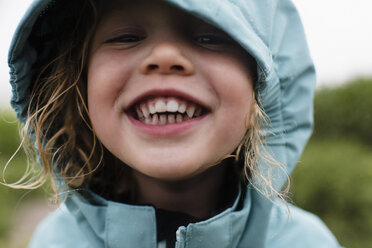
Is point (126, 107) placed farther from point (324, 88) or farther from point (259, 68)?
point (324, 88)

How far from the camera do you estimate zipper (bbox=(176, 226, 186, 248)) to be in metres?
1.18

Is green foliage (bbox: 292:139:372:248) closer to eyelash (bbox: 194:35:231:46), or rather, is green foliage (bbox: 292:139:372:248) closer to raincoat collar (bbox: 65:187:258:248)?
raincoat collar (bbox: 65:187:258:248)

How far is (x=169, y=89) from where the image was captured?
1.13 m

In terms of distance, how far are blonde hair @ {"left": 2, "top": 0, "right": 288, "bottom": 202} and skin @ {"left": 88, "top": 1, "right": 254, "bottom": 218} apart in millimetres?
110

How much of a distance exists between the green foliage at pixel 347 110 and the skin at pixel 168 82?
2.66m

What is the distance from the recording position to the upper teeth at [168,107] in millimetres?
1148

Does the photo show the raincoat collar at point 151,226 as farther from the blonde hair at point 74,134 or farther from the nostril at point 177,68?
the nostril at point 177,68

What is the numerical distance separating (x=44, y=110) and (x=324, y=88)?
2.88m

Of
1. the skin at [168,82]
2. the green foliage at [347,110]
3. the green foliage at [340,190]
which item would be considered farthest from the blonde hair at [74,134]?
the green foliage at [347,110]

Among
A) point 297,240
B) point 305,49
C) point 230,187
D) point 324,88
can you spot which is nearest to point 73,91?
point 230,187

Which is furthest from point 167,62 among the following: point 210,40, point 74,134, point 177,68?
point 74,134

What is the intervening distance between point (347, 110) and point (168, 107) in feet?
9.56

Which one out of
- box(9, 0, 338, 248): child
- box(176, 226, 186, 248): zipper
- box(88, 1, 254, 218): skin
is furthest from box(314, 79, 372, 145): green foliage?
box(176, 226, 186, 248): zipper

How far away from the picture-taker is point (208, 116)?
1.17m
